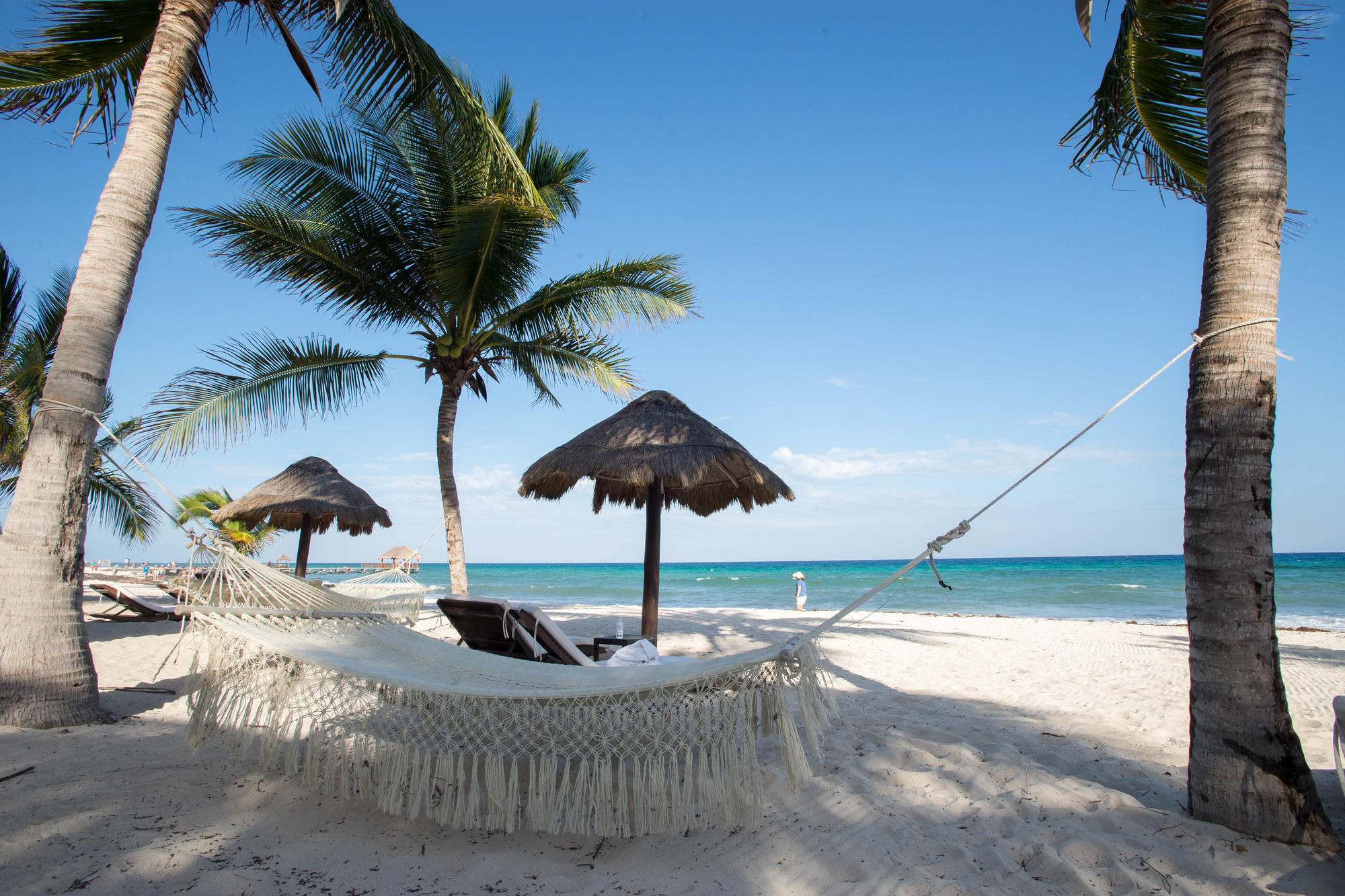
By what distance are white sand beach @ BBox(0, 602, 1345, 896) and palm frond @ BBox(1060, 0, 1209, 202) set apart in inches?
95.1

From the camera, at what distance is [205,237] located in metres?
4.92

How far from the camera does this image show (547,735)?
1.69 metres

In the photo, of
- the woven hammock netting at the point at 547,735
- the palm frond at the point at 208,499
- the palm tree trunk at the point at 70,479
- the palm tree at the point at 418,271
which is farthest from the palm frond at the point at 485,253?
the palm frond at the point at 208,499

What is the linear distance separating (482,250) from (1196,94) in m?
4.34

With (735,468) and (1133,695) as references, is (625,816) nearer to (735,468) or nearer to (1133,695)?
(735,468)

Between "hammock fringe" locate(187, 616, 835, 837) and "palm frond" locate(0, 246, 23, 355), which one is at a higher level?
"palm frond" locate(0, 246, 23, 355)

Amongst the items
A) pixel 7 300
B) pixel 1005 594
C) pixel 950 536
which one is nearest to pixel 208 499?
pixel 7 300

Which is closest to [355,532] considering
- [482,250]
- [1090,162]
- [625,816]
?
[482,250]

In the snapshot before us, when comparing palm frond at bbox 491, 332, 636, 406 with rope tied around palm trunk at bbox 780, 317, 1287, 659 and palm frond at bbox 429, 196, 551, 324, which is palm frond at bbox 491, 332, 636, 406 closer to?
palm frond at bbox 429, 196, 551, 324

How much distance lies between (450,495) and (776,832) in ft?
15.0

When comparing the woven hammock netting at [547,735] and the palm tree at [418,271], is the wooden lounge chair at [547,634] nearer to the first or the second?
the woven hammock netting at [547,735]

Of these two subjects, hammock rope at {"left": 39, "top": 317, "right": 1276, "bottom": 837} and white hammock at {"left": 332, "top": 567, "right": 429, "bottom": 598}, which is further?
white hammock at {"left": 332, "top": 567, "right": 429, "bottom": 598}

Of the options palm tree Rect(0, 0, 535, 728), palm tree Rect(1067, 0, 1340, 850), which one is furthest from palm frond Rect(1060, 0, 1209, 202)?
palm tree Rect(0, 0, 535, 728)

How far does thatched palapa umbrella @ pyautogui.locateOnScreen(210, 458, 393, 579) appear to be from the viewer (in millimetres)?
6969
